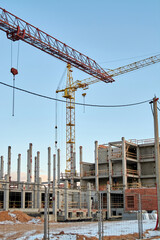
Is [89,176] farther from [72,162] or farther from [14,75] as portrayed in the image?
[14,75]

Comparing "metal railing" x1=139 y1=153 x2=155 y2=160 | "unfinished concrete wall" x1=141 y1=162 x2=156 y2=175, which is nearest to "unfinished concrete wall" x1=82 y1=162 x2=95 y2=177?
"unfinished concrete wall" x1=141 y1=162 x2=156 y2=175

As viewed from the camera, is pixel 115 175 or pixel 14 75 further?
pixel 115 175

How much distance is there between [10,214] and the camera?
101ft

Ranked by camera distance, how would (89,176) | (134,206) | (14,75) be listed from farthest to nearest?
1. (89,176)
2. (134,206)
3. (14,75)

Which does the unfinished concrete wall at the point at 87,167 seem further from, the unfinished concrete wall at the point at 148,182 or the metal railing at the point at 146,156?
the metal railing at the point at 146,156

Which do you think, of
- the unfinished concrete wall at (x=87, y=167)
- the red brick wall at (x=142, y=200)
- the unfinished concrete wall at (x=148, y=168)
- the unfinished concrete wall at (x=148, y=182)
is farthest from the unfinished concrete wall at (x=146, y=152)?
the red brick wall at (x=142, y=200)

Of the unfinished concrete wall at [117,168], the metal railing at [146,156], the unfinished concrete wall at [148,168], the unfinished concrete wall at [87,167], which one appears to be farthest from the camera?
the unfinished concrete wall at [87,167]

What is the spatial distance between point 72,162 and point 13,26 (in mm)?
33207

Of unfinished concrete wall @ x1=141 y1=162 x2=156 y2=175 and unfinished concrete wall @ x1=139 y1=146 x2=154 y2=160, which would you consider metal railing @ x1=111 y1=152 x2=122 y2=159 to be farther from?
unfinished concrete wall @ x1=141 y1=162 x2=156 y2=175

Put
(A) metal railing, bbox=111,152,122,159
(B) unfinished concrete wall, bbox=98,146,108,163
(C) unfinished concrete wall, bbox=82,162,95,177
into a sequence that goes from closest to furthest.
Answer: (A) metal railing, bbox=111,152,122,159 < (B) unfinished concrete wall, bbox=98,146,108,163 < (C) unfinished concrete wall, bbox=82,162,95,177

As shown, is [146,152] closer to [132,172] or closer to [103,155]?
[132,172]

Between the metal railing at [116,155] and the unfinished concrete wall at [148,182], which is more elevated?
the metal railing at [116,155]

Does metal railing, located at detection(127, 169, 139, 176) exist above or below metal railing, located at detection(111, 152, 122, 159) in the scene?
below

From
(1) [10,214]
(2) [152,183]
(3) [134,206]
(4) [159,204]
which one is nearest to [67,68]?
(2) [152,183]
